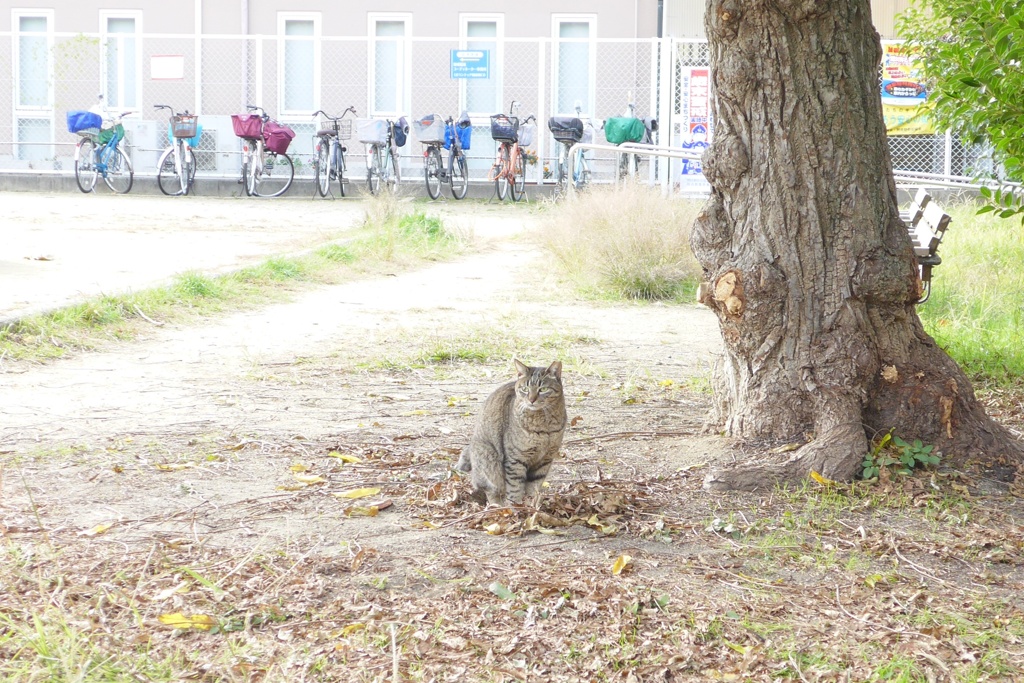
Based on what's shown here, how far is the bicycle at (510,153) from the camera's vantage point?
19406 mm

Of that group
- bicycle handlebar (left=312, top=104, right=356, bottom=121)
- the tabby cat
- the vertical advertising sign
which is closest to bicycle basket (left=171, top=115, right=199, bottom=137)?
bicycle handlebar (left=312, top=104, right=356, bottom=121)

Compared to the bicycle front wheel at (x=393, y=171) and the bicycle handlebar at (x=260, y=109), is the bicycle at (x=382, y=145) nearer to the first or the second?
the bicycle front wheel at (x=393, y=171)

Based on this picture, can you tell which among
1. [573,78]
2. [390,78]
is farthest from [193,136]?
[573,78]

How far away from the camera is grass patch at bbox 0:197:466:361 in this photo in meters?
6.93

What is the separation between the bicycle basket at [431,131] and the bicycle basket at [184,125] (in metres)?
3.88

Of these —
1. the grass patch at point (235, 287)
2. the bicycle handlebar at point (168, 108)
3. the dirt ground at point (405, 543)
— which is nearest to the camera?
the dirt ground at point (405, 543)

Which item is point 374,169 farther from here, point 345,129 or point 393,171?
point 345,129

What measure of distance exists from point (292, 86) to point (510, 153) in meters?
4.96

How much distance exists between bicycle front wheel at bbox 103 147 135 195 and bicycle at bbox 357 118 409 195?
426 cm

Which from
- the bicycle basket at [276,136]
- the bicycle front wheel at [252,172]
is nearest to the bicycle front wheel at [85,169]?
the bicycle front wheel at [252,172]

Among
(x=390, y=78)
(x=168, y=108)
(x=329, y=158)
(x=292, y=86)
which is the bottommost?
(x=329, y=158)

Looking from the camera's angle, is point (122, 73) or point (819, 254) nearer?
point (819, 254)

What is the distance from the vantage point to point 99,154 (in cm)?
1981

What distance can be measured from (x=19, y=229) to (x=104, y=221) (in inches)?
66.6
